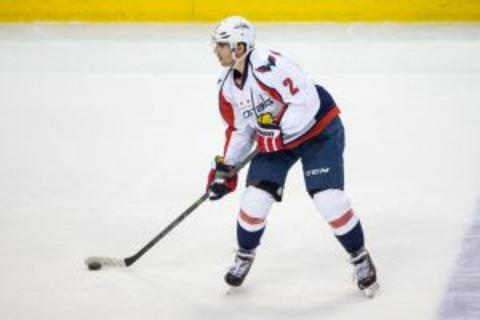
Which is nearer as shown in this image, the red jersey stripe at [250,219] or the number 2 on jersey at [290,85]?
the number 2 on jersey at [290,85]

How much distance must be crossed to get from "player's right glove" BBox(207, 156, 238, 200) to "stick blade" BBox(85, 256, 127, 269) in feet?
1.64

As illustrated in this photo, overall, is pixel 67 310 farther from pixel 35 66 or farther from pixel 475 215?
pixel 35 66

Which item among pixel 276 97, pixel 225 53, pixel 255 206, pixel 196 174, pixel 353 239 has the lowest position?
pixel 196 174

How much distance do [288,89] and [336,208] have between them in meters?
0.44

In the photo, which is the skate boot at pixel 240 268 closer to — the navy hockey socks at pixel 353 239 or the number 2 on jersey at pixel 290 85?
the navy hockey socks at pixel 353 239

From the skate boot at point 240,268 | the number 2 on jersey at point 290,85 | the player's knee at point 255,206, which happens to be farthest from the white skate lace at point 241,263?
the number 2 on jersey at point 290,85

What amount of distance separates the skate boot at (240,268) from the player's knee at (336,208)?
369mm

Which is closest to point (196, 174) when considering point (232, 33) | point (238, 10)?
point (232, 33)

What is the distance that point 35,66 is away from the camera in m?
6.37

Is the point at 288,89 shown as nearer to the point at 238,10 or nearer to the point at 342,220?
the point at 342,220

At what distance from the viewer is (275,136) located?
10.4ft

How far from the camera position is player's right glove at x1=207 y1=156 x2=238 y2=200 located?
3352mm

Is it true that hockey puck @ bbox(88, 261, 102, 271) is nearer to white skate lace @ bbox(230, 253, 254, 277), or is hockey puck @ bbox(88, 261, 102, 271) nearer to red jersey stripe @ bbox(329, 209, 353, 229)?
white skate lace @ bbox(230, 253, 254, 277)

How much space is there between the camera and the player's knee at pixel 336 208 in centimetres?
317
